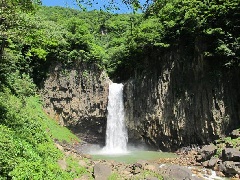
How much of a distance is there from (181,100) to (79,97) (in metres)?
11.2

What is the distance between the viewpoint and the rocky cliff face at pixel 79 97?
30.5m

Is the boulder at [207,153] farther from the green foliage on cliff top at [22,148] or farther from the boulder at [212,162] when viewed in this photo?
the green foliage on cliff top at [22,148]

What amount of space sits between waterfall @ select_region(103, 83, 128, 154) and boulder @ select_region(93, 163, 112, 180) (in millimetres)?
12934

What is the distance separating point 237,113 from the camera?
969 inches

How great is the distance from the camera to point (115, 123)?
3033cm

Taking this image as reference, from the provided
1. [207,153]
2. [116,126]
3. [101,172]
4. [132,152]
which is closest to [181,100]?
[207,153]

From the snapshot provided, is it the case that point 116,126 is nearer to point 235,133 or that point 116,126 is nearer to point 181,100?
point 181,100

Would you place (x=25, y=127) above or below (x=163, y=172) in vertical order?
above

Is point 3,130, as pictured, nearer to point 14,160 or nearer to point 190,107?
point 14,160

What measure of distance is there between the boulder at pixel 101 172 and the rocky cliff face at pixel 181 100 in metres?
12.4

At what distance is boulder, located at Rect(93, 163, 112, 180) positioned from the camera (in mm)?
14886

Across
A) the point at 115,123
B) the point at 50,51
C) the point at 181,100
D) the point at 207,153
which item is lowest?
the point at 207,153

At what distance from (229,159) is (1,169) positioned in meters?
14.6

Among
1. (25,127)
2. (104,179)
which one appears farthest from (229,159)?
(25,127)
